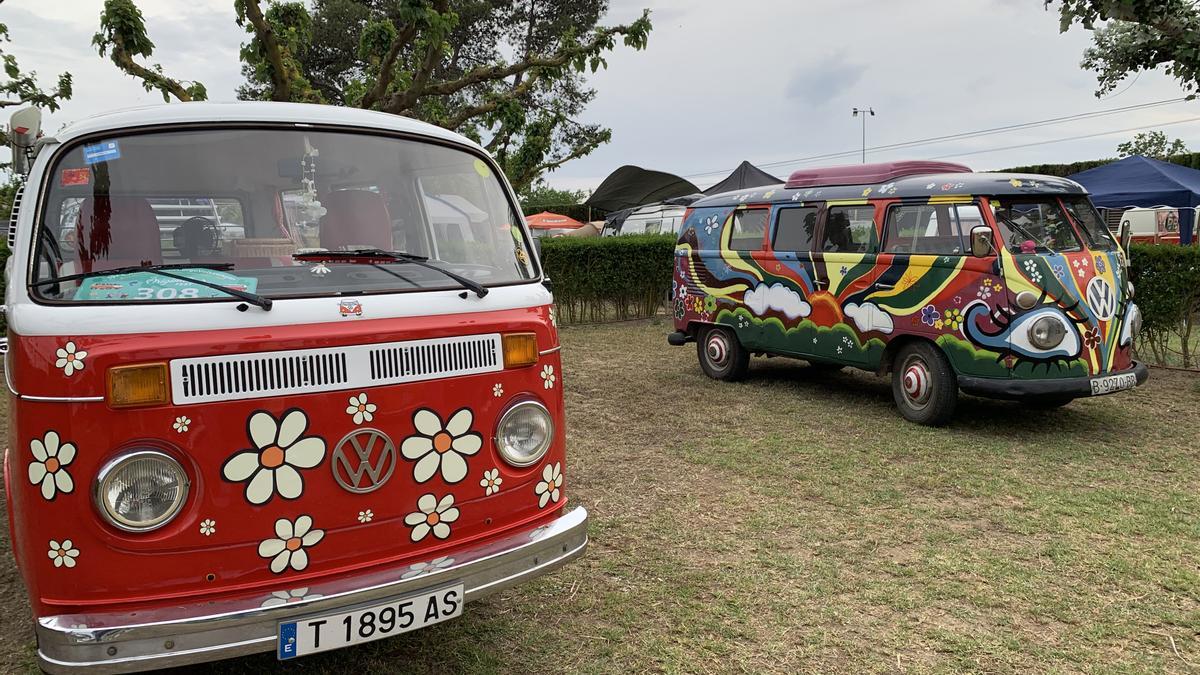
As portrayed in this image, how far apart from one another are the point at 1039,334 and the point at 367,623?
17.9 ft

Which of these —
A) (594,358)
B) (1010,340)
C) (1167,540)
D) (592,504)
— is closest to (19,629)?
(592,504)

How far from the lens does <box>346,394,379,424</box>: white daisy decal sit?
2.65 metres

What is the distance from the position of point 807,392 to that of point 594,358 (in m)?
3.24

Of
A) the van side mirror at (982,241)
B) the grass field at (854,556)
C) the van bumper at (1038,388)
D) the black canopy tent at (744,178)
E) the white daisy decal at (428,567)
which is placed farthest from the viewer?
the black canopy tent at (744,178)

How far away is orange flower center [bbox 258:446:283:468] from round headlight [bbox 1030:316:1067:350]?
5.56 m

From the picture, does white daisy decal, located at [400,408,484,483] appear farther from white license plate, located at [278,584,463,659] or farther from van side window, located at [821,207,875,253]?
van side window, located at [821,207,875,253]

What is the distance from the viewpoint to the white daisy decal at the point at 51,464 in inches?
92.3

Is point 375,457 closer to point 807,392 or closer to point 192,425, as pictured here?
point 192,425

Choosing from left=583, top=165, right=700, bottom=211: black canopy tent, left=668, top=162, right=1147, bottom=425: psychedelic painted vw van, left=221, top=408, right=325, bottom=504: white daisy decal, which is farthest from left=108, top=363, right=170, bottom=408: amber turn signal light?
left=583, top=165, right=700, bottom=211: black canopy tent

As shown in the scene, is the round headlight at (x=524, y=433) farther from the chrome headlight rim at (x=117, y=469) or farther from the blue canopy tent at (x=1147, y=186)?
the blue canopy tent at (x=1147, y=186)

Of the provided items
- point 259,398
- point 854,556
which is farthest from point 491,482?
point 854,556

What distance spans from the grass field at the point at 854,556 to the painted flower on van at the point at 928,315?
35.4 inches

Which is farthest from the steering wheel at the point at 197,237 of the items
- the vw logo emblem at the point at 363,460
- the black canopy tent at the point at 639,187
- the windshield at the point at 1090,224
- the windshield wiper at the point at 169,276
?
the black canopy tent at the point at 639,187

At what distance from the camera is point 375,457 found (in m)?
2.71
